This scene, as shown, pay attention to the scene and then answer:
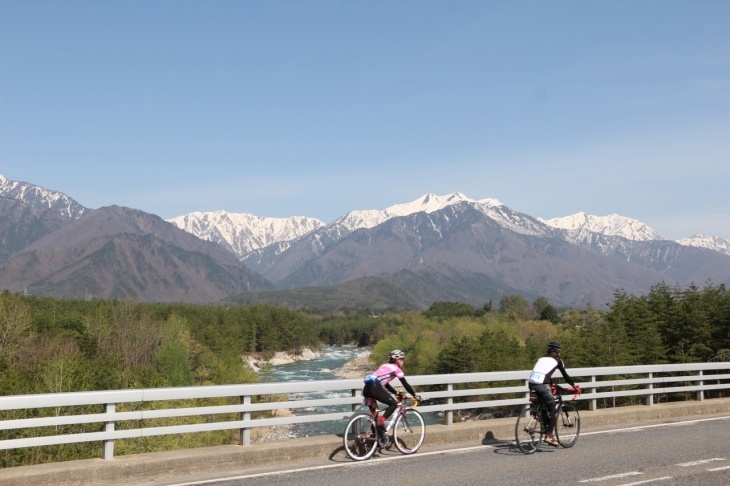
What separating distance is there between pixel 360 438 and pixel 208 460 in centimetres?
258

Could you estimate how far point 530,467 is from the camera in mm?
11648

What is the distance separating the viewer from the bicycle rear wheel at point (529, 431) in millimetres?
13053

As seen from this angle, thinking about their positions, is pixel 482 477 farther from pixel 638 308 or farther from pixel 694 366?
pixel 638 308

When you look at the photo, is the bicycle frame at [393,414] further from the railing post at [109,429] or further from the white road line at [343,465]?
the railing post at [109,429]

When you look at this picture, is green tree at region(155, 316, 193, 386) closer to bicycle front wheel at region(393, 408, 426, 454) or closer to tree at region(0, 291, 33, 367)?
tree at region(0, 291, 33, 367)

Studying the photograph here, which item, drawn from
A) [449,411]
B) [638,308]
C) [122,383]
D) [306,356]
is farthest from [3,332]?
[306,356]

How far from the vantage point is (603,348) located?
226 ft

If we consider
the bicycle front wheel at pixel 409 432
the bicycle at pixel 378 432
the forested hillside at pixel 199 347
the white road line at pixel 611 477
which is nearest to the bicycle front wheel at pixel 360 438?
the bicycle at pixel 378 432

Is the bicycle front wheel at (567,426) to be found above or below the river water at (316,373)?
above

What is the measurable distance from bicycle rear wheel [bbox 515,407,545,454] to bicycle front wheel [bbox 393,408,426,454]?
1793 mm

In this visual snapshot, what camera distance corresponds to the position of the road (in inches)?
413

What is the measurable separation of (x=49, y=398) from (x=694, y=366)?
1704 cm

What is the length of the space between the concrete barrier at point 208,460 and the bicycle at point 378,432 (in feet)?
1.23

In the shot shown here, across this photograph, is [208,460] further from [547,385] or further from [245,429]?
[547,385]
